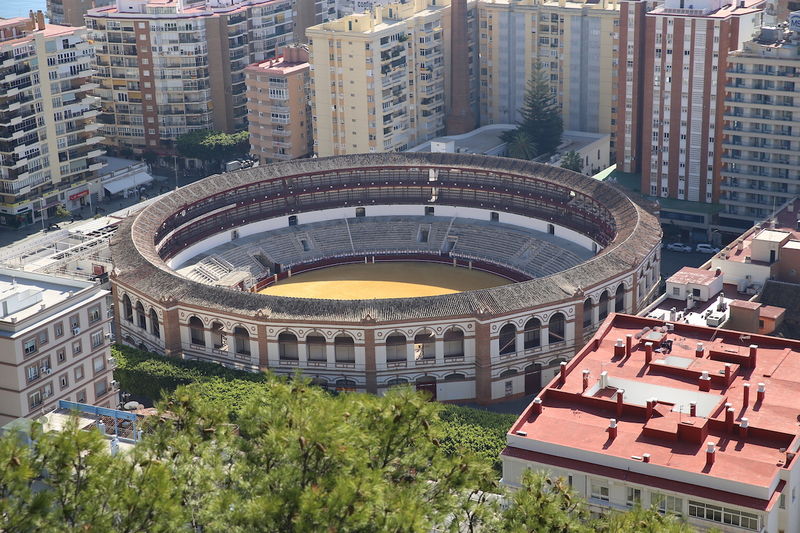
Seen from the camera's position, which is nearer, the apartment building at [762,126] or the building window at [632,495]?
the building window at [632,495]

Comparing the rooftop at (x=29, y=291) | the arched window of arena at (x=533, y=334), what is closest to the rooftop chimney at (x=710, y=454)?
the arched window of arena at (x=533, y=334)

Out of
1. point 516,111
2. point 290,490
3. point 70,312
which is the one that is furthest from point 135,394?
point 516,111

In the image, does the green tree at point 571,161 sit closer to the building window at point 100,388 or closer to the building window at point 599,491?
the building window at point 100,388

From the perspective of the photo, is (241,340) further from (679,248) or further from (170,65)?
(170,65)

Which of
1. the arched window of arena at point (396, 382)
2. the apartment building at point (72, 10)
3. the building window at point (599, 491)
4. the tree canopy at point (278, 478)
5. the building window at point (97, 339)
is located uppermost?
the apartment building at point (72, 10)

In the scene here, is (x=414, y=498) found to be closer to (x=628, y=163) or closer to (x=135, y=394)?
(x=135, y=394)

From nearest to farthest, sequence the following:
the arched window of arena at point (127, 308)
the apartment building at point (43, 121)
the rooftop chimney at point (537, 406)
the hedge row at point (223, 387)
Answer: the rooftop chimney at point (537, 406) → the hedge row at point (223, 387) → the arched window of arena at point (127, 308) → the apartment building at point (43, 121)

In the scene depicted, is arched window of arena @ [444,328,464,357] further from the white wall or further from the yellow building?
the yellow building
